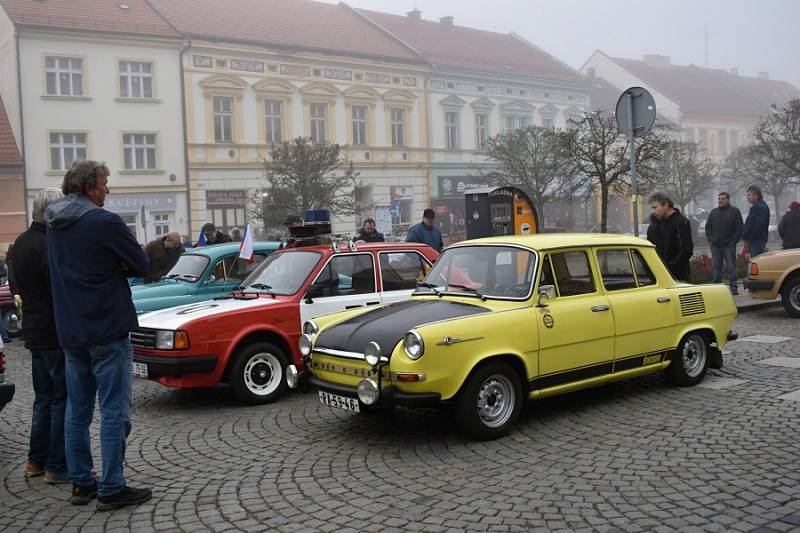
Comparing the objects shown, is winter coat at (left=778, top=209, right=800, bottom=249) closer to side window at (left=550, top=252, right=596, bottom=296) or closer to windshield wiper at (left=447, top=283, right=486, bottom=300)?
side window at (left=550, top=252, right=596, bottom=296)

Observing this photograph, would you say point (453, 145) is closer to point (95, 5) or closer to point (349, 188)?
point (349, 188)

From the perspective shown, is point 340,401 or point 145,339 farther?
point 145,339

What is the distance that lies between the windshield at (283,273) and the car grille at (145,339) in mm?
1318

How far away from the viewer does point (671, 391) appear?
774 cm

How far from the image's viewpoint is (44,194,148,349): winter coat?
493cm

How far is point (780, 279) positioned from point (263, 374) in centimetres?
848

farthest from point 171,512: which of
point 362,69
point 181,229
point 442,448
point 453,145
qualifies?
point 453,145

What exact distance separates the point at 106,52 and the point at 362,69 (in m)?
13.1

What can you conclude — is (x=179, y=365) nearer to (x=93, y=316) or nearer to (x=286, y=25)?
(x=93, y=316)

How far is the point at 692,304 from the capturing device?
7820 millimetres

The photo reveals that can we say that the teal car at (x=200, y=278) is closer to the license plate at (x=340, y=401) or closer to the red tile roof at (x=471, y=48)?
the license plate at (x=340, y=401)

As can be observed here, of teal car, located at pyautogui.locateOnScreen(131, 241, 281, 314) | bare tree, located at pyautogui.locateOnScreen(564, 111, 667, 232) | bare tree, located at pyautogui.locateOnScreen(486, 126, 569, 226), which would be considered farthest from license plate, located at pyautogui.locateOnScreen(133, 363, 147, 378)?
bare tree, located at pyautogui.locateOnScreen(486, 126, 569, 226)

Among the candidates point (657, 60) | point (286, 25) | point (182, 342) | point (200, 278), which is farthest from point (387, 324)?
point (657, 60)

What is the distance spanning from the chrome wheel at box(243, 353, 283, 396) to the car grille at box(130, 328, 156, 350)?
937mm
